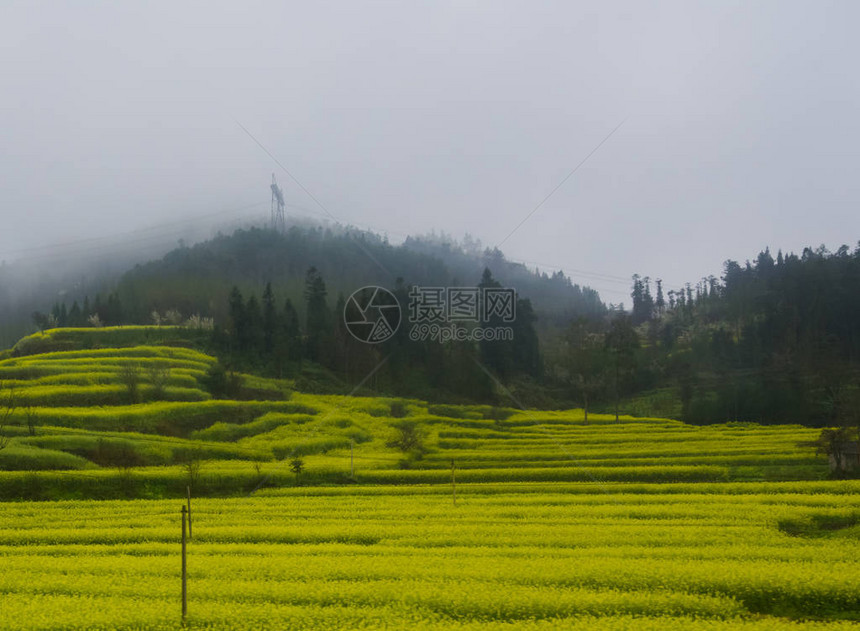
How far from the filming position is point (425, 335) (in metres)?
91.6

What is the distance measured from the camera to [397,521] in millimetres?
27531

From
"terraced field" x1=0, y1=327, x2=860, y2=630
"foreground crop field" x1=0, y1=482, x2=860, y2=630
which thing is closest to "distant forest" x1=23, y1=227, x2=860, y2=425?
"terraced field" x1=0, y1=327, x2=860, y2=630

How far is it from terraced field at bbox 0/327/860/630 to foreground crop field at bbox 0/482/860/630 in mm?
92

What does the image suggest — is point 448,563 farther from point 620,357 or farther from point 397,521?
point 620,357

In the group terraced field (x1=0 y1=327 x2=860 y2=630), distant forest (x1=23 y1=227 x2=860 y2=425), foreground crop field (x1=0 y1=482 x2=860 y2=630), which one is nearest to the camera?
foreground crop field (x1=0 y1=482 x2=860 y2=630)

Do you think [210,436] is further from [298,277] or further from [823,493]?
[298,277]

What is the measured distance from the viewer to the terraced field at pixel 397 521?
53.9 ft

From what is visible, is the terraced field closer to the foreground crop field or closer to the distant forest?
the foreground crop field

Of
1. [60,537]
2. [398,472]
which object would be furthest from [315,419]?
[60,537]

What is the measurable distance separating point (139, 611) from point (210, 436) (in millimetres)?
35425

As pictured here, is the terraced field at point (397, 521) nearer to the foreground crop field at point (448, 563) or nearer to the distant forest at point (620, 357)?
the foreground crop field at point (448, 563)

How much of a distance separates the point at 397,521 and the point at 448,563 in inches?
312

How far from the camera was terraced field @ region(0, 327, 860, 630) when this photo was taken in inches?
647

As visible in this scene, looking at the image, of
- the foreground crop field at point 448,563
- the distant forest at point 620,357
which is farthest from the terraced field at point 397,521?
the distant forest at point 620,357
